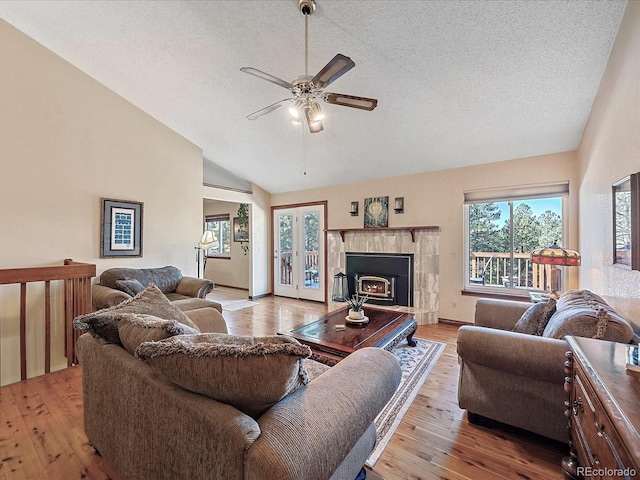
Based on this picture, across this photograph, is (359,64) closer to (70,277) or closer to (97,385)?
(97,385)

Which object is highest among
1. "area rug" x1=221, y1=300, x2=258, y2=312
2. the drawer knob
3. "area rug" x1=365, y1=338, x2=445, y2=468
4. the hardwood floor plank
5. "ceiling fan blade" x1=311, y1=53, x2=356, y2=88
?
"ceiling fan blade" x1=311, y1=53, x2=356, y2=88

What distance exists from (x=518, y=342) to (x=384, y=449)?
1.01m

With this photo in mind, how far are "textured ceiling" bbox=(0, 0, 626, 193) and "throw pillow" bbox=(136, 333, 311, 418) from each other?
2501mm

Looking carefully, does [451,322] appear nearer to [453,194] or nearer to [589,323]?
[453,194]

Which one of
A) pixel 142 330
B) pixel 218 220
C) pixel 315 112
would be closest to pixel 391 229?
pixel 315 112

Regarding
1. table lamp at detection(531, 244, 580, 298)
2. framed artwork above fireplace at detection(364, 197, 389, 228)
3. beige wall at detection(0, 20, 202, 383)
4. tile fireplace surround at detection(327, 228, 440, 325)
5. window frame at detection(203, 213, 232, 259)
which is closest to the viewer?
table lamp at detection(531, 244, 580, 298)

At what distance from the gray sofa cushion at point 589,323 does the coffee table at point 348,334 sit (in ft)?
3.80

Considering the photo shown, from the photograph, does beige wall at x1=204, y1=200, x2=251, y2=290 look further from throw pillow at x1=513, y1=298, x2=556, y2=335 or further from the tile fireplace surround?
throw pillow at x1=513, y1=298, x2=556, y2=335

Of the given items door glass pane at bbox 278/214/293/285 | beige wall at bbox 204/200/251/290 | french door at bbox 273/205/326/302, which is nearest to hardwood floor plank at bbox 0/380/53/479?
french door at bbox 273/205/326/302

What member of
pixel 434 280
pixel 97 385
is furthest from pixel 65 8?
pixel 434 280

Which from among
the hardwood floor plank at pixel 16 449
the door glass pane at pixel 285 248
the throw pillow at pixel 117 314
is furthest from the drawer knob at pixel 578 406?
the door glass pane at pixel 285 248

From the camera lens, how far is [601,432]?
0.89m

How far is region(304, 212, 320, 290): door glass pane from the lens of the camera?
5863 millimetres

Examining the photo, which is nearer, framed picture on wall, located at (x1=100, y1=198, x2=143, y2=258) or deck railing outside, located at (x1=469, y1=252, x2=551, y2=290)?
framed picture on wall, located at (x1=100, y1=198, x2=143, y2=258)
